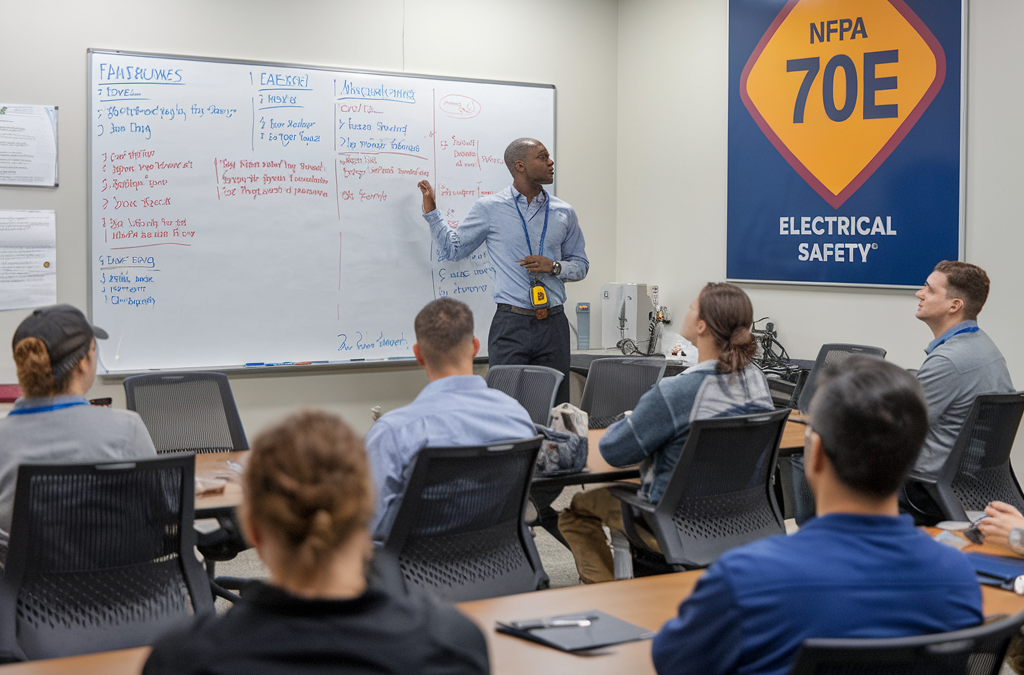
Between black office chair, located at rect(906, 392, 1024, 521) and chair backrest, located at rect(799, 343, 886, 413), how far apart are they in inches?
44.6

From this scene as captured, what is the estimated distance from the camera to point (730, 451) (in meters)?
2.81

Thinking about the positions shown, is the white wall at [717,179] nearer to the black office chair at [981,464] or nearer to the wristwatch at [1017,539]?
the black office chair at [981,464]

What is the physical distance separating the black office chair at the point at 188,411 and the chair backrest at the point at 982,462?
2547 millimetres

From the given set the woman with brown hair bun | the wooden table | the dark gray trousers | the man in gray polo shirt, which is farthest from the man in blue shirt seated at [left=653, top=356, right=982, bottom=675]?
the dark gray trousers

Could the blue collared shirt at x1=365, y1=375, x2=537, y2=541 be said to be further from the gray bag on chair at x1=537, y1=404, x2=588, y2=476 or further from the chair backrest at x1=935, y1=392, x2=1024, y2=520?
the chair backrest at x1=935, y1=392, x2=1024, y2=520

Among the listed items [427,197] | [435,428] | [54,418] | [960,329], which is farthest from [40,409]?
[427,197]

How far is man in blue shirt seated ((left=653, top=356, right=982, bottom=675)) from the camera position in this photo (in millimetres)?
1249

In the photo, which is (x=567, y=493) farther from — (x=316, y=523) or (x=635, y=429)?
(x=316, y=523)

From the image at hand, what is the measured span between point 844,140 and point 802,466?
1.95 meters

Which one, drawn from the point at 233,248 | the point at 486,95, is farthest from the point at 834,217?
the point at 233,248

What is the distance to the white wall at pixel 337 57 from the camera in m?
4.69

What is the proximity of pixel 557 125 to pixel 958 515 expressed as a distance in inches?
147

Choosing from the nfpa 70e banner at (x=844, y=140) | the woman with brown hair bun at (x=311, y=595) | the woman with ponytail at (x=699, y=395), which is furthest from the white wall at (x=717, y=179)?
the woman with brown hair bun at (x=311, y=595)

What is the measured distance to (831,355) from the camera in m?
4.61
